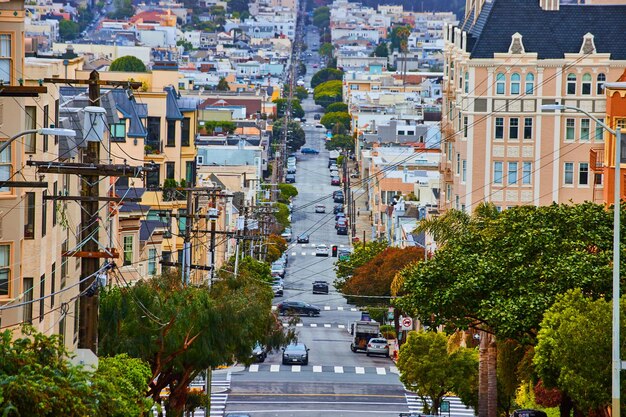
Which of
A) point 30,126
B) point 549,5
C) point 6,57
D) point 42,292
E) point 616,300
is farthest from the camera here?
point 549,5

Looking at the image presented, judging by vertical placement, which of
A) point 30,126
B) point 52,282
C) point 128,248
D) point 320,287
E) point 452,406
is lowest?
point 452,406

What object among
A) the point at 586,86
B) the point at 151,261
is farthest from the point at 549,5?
the point at 151,261

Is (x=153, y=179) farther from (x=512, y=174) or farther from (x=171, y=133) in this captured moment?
(x=512, y=174)

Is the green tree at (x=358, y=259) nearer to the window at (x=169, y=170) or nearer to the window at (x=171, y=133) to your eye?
the window at (x=169, y=170)

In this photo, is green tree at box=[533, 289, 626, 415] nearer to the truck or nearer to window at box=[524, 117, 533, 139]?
window at box=[524, 117, 533, 139]

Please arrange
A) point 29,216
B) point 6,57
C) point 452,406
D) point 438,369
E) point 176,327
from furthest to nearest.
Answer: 1. point 452,406
2. point 438,369
3. point 176,327
4. point 29,216
5. point 6,57

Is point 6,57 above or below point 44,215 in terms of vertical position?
above

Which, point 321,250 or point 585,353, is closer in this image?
point 585,353
